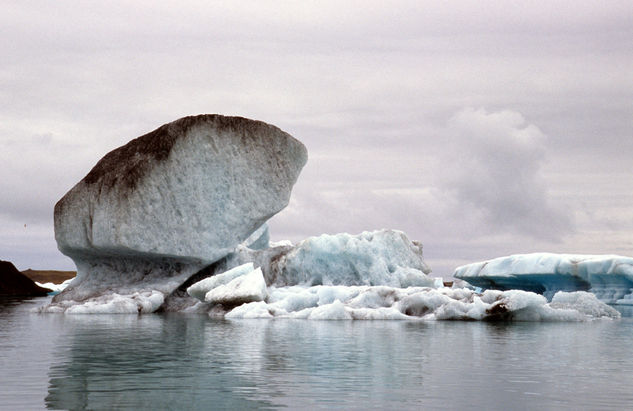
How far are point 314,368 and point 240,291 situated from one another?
453 inches

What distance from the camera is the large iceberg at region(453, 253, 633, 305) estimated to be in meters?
28.1

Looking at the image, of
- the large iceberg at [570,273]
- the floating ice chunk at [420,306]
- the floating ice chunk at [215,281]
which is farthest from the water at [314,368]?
the large iceberg at [570,273]

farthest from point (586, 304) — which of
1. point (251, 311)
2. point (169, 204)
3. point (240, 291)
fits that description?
point (169, 204)

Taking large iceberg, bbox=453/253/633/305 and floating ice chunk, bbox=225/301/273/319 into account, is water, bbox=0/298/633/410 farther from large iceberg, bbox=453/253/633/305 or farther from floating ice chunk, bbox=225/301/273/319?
large iceberg, bbox=453/253/633/305

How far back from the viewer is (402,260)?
26562mm

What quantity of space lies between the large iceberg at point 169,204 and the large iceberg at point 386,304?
8.27 feet

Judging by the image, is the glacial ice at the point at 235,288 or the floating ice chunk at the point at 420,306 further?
the glacial ice at the point at 235,288

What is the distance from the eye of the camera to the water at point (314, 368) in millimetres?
6957

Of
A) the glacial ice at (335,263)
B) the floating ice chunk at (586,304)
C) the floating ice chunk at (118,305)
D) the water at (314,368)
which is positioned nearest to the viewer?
the water at (314,368)

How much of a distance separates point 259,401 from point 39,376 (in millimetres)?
2840

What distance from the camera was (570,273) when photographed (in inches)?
1140

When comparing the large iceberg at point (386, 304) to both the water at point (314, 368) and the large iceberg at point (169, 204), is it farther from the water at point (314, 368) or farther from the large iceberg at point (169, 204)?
the water at point (314, 368)

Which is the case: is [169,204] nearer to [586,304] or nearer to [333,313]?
[333,313]

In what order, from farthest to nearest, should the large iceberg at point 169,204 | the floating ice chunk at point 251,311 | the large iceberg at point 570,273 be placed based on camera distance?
the large iceberg at point 570,273, the large iceberg at point 169,204, the floating ice chunk at point 251,311
